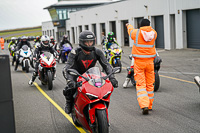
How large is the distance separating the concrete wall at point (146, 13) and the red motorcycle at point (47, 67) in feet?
52.9

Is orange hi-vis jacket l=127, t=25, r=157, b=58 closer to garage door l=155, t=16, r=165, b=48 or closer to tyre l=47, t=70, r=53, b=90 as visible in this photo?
tyre l=47, t=70, r=53, b=90

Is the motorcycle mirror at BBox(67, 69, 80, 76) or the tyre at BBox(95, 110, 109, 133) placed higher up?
the motorcycle mirror at BBox(67, 69, 80, 76)

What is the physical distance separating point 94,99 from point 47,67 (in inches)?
277

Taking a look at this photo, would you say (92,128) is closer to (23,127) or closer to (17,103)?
(23,127)

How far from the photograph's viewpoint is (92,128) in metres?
5.70

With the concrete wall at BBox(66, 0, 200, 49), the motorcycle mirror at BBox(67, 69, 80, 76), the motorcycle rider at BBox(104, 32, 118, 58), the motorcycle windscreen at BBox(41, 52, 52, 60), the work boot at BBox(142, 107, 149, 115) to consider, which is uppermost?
the concrete wall at BBox(66, 0, 200, 49)

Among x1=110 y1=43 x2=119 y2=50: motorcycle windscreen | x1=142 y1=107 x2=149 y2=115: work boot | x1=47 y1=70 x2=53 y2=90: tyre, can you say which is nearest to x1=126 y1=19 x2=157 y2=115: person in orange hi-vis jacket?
x1=142 y1=107 x2=149 y2=115: work boot

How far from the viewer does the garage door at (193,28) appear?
1033 inches

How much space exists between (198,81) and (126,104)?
1.97 m

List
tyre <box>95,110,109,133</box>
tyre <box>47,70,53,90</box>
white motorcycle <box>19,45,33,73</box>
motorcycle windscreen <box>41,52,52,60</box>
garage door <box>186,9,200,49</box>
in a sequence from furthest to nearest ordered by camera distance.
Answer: garage door <box>186,9,200,49</box> → white motorcycle <box>19,45,33,73</box> → motorcycle windscreen <box>41,52,52,60</box> → tyre <box>47,70,53,90</box> → tyre <box>95,110,109,133</box>

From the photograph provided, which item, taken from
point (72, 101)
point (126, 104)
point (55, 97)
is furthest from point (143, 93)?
point (55, 97)

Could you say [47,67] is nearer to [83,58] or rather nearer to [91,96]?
[83,58]

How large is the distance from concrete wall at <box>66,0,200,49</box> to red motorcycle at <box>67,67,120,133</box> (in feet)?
70.1

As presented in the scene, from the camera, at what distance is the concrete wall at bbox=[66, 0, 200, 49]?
91.2ft
